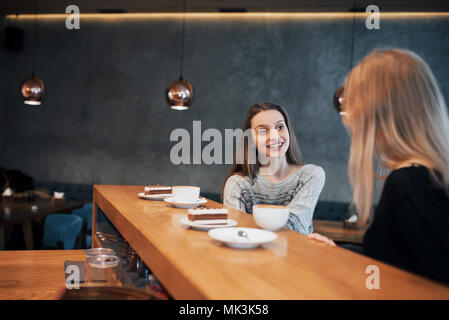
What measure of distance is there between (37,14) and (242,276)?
275 inches

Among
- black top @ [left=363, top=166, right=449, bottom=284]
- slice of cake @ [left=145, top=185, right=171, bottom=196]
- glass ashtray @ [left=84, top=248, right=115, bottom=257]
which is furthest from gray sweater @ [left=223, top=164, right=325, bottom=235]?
black top @ [left=363, top=166, right=449, bottom=284]

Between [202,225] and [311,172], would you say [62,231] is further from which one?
[202,225]

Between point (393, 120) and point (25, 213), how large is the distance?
3739 millimetres

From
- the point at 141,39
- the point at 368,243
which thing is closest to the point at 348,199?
the point at 141,39

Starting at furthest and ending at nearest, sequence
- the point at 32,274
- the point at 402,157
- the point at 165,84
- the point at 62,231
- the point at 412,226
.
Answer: the point at 165,84 < the point at 62,231 < the point at 32,274 < the point at 402,157 < the point at 412,226

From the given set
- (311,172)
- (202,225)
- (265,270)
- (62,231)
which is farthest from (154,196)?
(62,231)

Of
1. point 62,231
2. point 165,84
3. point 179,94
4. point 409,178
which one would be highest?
point 165,84

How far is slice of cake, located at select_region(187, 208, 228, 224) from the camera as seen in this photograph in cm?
111

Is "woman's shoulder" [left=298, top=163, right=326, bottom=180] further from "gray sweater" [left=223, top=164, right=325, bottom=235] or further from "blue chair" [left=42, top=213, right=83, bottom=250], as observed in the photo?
"blue chair" [left=42, top=213, right=83, bottom=250]

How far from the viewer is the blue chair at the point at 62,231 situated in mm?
3588

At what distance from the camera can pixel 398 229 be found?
2.51ft

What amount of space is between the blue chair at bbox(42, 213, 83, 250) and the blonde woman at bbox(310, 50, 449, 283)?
133 inches

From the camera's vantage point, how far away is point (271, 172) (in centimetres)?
196

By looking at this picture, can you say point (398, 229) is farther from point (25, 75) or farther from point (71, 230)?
point (25, 75)
